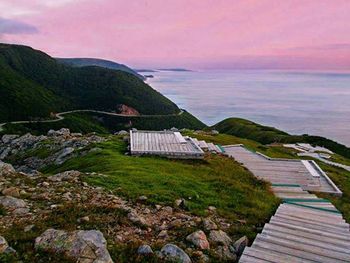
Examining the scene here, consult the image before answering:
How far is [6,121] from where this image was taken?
472ft

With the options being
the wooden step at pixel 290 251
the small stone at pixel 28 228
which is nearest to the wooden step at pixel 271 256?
the wooden step at pixel 290 251

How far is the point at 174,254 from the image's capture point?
27.6ft

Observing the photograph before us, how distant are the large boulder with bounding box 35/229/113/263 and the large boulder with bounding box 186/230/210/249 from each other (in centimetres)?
222

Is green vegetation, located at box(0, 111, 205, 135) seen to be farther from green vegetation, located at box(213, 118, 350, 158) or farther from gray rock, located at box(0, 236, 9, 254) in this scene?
gray rock, located at box(0, 236, 9, 254)

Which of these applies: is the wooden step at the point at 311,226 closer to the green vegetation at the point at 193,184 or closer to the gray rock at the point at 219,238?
the green vegetation at the point at 193,184

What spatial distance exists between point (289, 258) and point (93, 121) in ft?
578

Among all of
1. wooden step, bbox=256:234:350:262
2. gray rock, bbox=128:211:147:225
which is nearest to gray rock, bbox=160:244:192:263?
gray rock, bbox=128:211:147:225

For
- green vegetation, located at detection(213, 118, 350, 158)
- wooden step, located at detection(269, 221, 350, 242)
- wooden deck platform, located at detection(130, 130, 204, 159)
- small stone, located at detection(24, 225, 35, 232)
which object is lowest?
green vegetation, located at detection(213, 118, 350, 158)

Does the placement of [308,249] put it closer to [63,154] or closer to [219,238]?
[219,238]


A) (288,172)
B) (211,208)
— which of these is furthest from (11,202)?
(288,172)

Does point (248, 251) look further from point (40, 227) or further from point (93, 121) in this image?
point (93, 121)

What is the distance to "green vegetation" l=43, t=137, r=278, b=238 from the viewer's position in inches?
494

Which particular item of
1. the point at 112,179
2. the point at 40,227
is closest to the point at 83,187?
the point at 112,179

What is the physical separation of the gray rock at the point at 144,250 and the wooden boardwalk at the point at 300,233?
85.4 inches
